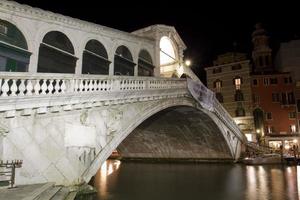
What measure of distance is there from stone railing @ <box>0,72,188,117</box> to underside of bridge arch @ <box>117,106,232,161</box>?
7635 mm

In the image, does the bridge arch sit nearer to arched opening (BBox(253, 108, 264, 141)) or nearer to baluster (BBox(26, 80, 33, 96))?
baluster (BBox(26, 80, 33, 96))

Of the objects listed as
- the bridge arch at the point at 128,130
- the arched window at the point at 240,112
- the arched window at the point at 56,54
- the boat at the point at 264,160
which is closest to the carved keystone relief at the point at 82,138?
the bridge arch at the point at 128,130

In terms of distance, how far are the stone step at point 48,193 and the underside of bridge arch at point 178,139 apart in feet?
39.7

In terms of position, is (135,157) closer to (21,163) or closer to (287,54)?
(21,163)

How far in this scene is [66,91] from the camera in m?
8.73

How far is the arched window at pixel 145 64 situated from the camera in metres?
18.0

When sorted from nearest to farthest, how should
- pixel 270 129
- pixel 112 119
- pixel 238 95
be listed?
pixel 112 119 < pixel 270 129 < pixel 238 95

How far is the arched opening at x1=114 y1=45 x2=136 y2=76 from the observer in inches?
627

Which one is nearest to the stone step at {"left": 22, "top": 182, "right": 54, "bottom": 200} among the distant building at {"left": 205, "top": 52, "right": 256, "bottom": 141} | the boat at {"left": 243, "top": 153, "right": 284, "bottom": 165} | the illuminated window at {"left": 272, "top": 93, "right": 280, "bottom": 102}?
the boat at {"left": 243, "top": 153, "right": 284, "bottom": 165}

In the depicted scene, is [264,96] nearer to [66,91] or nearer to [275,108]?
[275,108]

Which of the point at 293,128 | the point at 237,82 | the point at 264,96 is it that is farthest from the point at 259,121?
the point at 237,82

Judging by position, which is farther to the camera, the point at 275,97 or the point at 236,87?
the point at 236,87

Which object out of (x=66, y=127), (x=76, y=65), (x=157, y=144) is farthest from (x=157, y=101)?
(x=157, y=144)

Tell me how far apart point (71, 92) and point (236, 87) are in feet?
104
